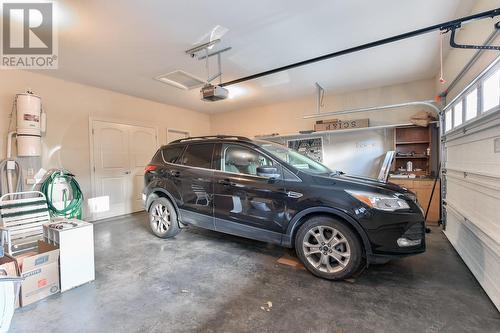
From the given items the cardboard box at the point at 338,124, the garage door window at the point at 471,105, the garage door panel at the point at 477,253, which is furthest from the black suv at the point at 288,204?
the cardboard box at the point at 338,124

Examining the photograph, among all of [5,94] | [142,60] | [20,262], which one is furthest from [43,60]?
[20,262]

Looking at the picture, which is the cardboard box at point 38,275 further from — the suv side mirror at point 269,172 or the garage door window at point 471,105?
the garage door window at point 471,105

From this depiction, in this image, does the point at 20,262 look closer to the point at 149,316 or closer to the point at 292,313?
the point at 149,316

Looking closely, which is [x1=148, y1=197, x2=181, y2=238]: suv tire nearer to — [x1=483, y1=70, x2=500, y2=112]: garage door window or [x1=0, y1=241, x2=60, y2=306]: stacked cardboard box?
[x1=0, y1=241, x2=60, y2=306]: stacked cardboard box

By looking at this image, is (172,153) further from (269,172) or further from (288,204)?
(288,204)

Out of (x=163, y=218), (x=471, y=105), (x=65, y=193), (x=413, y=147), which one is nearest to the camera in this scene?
(x=471, y=105)

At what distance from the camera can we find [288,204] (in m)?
2.46

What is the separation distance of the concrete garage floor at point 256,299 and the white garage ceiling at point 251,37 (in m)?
2.80

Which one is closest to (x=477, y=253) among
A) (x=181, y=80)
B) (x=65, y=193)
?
(x=181, y=80)

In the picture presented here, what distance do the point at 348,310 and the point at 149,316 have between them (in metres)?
1.58

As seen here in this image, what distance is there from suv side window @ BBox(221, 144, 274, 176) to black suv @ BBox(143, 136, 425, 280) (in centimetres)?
1

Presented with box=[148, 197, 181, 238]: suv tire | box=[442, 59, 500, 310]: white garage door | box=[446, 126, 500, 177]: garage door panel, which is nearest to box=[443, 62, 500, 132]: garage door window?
box=[442, 59, 500, 310]: white garage door

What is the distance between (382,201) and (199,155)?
7.69 feet

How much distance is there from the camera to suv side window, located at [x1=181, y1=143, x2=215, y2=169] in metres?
3.16
